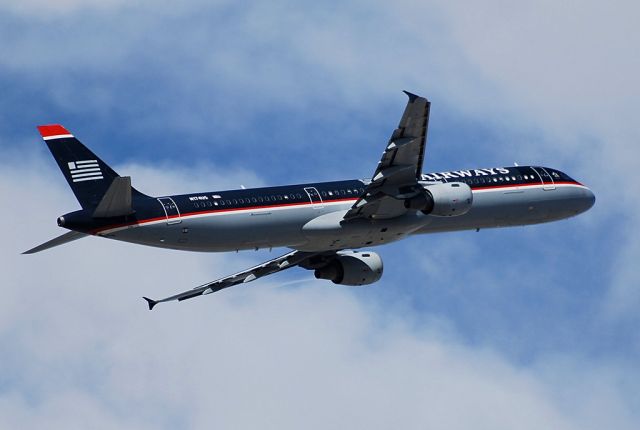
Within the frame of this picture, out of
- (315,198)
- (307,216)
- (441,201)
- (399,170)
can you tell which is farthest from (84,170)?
(441,201)

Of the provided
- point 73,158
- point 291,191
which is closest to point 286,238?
point 291,191

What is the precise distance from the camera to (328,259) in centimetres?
7275

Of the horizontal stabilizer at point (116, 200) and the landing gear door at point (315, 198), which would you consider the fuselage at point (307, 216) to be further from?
the horizontal stabilizer at point (116, 200)

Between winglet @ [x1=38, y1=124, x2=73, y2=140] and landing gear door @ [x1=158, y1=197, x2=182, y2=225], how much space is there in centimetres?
482

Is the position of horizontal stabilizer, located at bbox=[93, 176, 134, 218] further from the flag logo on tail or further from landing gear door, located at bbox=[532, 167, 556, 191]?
landing gear door, located at bbox=[532, 167, 556, 191]

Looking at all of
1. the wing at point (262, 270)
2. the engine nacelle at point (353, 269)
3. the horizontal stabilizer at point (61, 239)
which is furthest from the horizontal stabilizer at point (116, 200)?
the engine nacelle at point (353, 269)

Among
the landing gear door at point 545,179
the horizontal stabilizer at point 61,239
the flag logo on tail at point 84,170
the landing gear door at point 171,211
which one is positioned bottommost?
the horizontal stabilizer at point 61,239

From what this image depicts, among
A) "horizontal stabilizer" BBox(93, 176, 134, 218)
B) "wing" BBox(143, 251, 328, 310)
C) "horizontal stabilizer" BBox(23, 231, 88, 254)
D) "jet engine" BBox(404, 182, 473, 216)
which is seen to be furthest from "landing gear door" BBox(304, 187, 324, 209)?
"horizontal stabilizer" BBox(23, 231, 88, 254)

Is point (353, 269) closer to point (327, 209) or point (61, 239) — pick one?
point (327, 209)

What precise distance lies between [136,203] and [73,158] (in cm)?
321

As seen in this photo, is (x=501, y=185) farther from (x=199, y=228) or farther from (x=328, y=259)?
(x=199, y=228)

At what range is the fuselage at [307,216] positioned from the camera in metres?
61.6

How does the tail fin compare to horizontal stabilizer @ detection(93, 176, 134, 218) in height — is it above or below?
above

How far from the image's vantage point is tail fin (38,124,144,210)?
6094 cm
